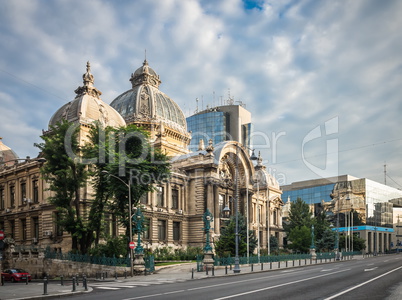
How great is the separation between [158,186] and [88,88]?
18.5 metres

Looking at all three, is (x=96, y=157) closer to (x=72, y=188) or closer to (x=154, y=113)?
(x=72, y=188)

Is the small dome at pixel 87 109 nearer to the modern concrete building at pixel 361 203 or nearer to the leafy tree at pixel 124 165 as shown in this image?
the leafy tree at pixel 124 165

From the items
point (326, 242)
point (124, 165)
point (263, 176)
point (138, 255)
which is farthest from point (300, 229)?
point (124, 165)

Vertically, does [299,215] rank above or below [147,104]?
below

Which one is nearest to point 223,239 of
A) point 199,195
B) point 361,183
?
point 199,195

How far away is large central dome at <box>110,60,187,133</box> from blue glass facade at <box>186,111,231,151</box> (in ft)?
219

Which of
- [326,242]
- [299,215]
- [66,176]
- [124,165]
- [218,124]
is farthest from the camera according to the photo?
[218,124]

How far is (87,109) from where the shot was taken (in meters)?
58.4

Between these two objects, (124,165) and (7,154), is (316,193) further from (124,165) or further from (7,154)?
(124,165)

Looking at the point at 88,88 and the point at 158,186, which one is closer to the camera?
the point at 158,186

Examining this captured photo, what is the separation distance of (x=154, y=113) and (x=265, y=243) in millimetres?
33443

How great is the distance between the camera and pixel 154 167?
4269 cm

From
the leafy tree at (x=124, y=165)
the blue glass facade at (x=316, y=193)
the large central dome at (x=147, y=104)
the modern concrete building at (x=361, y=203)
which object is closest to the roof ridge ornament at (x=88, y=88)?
the large central dome at (x=147, y=104)

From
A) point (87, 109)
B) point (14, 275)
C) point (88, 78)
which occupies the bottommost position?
point (14, 275)
